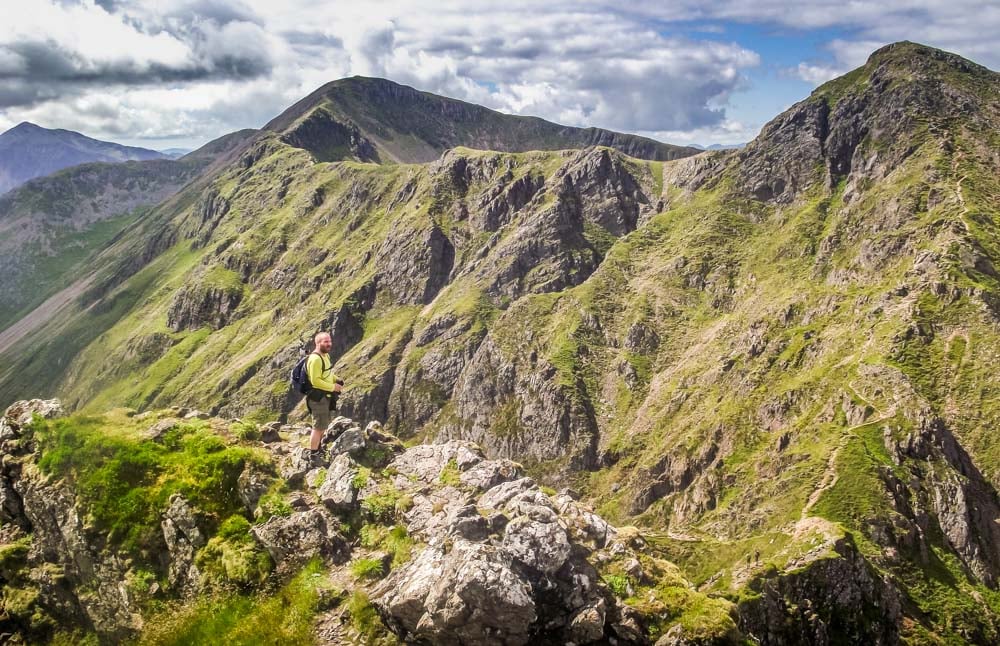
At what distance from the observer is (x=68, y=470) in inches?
1044

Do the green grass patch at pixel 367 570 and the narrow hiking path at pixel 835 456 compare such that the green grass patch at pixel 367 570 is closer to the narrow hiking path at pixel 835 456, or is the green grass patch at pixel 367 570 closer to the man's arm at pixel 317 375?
the man's arm at pixel 317 375

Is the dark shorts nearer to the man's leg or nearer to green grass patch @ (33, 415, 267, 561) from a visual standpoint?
the man's leg

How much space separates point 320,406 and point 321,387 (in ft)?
5.89

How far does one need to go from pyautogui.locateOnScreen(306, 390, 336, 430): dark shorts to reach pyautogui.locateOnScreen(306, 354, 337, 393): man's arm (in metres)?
0.70

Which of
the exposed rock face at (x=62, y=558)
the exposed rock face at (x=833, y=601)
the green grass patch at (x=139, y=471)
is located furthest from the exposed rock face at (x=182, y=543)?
the exposed rock face at (x=833, y=601)

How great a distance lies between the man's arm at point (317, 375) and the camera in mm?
25022

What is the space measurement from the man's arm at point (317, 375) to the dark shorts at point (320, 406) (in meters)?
0.70

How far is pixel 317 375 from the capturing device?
2533cm

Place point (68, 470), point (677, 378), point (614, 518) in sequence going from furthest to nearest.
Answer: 1. point (677, 378)
2. point (614, 518)
3. point (68, 470)

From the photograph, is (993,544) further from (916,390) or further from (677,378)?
(677,378)

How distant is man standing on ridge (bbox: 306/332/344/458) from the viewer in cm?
2502

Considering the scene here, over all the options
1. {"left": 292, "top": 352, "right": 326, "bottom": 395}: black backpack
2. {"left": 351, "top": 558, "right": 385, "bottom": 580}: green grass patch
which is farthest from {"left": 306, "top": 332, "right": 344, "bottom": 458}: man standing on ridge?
{"left": 351, "top": 558, "right": 385, "bottom": 580}: green grass patch

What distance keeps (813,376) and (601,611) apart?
150m

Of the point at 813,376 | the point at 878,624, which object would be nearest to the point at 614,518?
the point at 813,376
